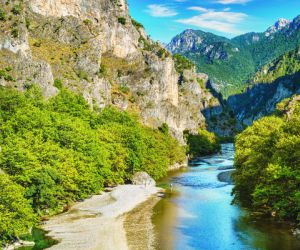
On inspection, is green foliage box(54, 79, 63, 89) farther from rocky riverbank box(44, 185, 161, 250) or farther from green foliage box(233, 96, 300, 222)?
green foliage box(233, 96, 300, 222)

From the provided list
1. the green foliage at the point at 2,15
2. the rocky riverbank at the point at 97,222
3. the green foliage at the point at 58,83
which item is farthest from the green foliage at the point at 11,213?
the green foliage at the point at 2,15

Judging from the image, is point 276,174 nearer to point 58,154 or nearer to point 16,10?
point 58,154

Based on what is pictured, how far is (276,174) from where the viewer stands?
6475 centimetres

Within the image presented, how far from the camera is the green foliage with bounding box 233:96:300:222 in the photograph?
212ft

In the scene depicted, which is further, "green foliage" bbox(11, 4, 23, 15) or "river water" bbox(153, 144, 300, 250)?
"green foliage" bbox(11, 4, 23, 15)

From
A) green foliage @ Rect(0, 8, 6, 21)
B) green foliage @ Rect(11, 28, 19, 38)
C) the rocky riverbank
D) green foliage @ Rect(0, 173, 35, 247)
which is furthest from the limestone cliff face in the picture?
green foliage @ Rect(0, 173, 35, 247)

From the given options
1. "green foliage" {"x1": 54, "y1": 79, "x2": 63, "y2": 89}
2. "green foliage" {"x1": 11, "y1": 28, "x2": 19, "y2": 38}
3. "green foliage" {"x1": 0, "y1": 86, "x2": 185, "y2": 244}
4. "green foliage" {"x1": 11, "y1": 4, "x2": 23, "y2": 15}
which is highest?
"green foliage" {"x1": 11, "y1": 4, "x2": 23, "y2": 15}

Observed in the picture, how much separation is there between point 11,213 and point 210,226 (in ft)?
100

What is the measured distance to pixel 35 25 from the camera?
551 feet

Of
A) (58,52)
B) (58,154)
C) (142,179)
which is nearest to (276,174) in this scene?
(58,154)

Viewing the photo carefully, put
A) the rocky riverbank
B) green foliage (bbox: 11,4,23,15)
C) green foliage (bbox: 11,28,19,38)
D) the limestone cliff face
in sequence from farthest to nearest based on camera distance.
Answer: green foliage (bbox: 11,4,23,15), green foliage (bbox: 11,28,19,38), the limestone cliff face, the rocky riverbank

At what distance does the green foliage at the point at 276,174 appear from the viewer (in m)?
64.6

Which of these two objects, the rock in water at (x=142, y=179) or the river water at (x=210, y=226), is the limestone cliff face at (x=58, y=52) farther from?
the river water at (x=210, y=226)

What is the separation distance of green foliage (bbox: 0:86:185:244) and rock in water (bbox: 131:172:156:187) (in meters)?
1.77
